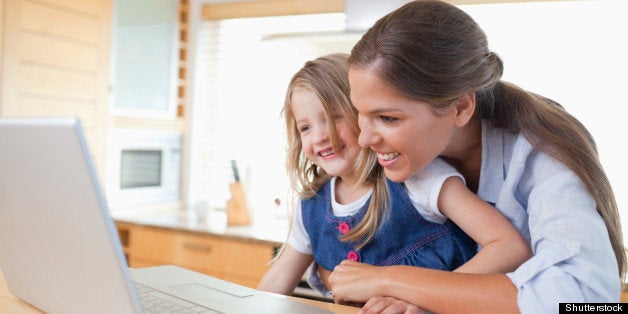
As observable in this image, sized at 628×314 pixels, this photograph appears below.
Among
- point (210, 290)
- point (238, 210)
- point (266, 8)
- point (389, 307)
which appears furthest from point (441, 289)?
point (266, 8)

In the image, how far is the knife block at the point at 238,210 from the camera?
3.13 m

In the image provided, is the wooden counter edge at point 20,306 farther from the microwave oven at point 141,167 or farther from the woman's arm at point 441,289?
the microwave oven at point 141,167

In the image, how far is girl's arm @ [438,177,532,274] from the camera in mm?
1102

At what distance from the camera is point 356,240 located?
4.64 feet

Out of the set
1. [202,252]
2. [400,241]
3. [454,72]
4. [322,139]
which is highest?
[454,72]

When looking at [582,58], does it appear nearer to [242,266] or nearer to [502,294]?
[242,266]

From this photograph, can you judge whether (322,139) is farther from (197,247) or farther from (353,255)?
(197,247)

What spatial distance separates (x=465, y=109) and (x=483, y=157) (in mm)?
144

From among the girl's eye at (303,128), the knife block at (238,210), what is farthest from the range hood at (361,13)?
the girl's eye at (303,128)

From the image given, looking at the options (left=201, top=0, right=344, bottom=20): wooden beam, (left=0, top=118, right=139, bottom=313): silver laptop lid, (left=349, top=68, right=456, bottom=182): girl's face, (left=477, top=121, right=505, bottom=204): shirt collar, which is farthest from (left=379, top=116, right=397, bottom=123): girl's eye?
(left=201, top=0, right=344, bottom=20): wooden beam

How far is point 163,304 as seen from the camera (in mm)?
1016

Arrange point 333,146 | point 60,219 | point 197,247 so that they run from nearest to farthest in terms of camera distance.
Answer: point 60,219
point 333,146
point 197,247

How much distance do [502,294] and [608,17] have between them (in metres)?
2.18

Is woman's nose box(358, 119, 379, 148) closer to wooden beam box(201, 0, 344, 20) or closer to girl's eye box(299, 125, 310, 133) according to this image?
girl's eye box(299, 125, 310, 133)
